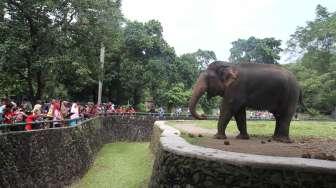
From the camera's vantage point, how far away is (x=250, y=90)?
16156mm

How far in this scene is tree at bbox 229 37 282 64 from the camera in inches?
2628

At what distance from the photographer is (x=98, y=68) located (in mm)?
31453

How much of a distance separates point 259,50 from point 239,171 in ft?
195

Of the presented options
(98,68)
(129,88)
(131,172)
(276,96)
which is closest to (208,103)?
(129,88)

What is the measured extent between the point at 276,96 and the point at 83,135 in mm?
7925

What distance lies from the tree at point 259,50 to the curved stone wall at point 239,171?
58010mm

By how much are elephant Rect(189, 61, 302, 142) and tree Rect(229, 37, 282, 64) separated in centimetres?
5080

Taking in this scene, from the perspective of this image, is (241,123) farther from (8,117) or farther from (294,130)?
(294,130)

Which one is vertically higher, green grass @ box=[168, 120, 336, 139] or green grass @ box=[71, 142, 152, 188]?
green grass @ box=[168, 120, 336, 139]

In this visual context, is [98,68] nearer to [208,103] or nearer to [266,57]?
[208,103]

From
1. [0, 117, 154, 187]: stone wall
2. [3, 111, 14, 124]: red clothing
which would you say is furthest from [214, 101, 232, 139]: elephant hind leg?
[3, 111, 14, 124]: red clothing

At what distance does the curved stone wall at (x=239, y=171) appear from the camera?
26.3 feet

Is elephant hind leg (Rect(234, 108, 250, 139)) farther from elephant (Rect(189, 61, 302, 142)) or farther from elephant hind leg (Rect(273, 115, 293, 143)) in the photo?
elephant hind leg (Rect(273, 115, 293, 143))

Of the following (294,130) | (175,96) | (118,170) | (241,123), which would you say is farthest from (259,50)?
(241,123)
